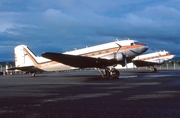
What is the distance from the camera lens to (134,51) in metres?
30.5

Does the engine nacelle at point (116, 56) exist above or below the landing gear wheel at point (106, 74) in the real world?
above

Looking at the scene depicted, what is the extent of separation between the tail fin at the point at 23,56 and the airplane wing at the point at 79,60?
7667 millimetres

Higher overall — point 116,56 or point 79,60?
point 116,56

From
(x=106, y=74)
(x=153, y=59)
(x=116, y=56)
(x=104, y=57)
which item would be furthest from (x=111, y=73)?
(x=153, y=59)

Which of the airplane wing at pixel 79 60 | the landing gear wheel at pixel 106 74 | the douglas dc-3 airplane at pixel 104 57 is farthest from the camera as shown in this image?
the landing gear wheel at pixel 106 74

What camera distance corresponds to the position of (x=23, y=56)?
37.3m

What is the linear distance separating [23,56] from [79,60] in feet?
37.4

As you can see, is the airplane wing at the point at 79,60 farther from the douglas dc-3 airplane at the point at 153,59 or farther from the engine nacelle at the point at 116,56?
the douglas dc-3 airplane at the point at 153,59

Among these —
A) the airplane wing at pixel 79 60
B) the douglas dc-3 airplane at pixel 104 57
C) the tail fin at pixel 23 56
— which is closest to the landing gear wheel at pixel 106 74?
the douglas dc-3 airplane at pixel 104 57

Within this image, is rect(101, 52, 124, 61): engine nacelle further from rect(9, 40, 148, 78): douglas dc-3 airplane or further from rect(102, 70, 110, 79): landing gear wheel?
rect(102, 70, 110, 79): landing gear wheel

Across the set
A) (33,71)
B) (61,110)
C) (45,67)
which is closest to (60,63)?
(45,67)

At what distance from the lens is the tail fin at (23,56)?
1433 inches

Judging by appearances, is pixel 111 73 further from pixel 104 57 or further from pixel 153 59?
pixel 153 59

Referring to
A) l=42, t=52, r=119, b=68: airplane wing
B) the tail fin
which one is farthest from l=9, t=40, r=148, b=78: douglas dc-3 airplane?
the tail fin
